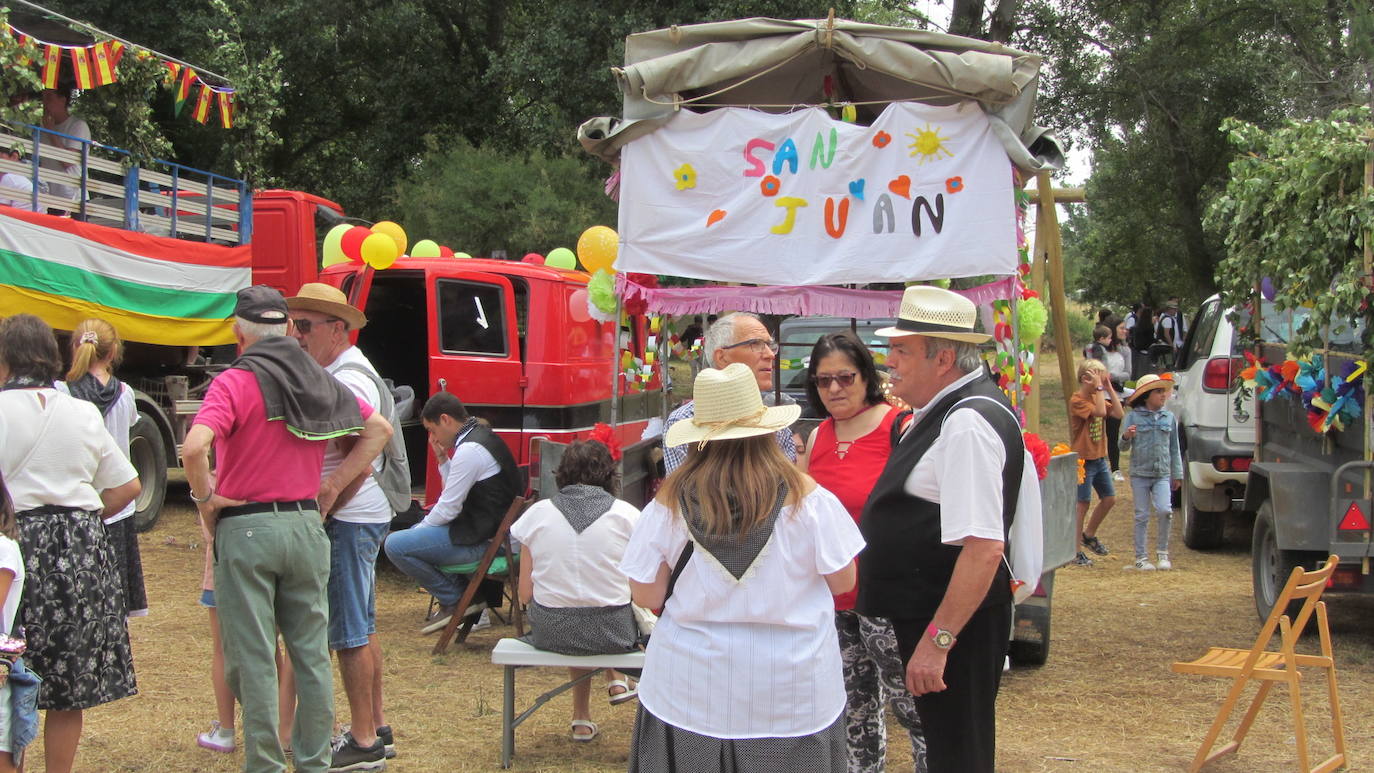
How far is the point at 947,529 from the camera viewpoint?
10.5 feet

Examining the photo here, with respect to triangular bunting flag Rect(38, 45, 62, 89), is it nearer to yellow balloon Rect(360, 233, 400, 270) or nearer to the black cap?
yellow balloon Rect(360, 233, 400, 270)

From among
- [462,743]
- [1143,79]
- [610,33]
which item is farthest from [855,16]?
[462,743]

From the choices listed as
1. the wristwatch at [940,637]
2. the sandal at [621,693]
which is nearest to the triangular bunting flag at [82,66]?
the sandal at [621,693]

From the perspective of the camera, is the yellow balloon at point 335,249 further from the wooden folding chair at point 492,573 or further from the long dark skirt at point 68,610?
the long dark skirt at point 68,610

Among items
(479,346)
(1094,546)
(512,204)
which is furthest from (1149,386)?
(512,204)

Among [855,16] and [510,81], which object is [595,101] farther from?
[855,16]

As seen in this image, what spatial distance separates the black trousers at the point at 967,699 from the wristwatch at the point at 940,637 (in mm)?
156

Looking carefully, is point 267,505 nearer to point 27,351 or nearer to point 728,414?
point 27,351

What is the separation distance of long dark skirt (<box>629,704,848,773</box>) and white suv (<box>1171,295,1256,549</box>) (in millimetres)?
7093

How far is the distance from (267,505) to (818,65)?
421 centimetres

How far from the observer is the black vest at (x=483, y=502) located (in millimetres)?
6820

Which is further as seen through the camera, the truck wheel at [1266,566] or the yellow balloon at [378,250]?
the yellow balloon at [378,250]

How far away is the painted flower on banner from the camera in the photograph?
21.9 feet

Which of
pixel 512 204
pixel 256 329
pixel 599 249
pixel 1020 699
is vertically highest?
pixel 512 204
